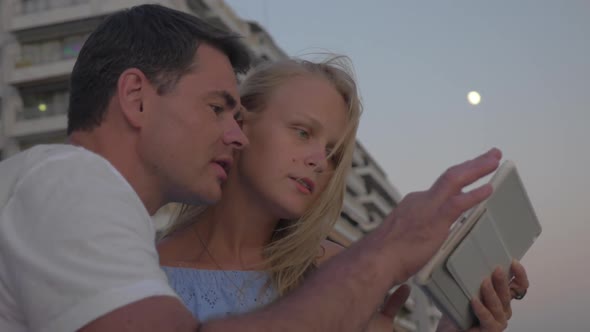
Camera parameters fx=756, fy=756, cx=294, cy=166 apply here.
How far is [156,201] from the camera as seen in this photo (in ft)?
5.38

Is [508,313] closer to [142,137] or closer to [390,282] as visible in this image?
[390,282]

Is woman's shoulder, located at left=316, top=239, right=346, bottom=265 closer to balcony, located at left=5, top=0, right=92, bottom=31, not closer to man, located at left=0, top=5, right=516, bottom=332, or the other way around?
man, located at left=0, top=5, right=516, bottom=332

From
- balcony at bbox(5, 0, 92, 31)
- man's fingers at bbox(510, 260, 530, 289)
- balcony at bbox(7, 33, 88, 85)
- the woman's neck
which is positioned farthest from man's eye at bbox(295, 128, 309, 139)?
balcony at bbox(5, 0, 92, 31)

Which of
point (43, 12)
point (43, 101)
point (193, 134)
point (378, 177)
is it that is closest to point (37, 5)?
point (43, 12)

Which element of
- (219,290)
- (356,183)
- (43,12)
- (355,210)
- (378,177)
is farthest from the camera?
(378,177)

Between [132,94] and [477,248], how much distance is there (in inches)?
32.7

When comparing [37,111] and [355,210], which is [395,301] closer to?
[37,111]

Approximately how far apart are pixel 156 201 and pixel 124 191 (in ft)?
1.31

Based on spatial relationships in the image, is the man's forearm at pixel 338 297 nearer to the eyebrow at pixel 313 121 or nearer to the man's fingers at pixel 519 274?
the man's fingers at pixel 519 274

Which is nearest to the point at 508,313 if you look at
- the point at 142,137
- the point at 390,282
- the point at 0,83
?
the point at 390,282

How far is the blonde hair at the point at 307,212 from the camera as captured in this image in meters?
2.16

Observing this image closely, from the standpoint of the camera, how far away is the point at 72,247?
1.14m

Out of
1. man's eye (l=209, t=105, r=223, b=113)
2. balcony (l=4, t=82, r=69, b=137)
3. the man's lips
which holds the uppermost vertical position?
man's eye (l=209, t=105, r=223, b=113)

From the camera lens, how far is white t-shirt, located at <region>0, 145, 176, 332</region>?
1.12 metres
